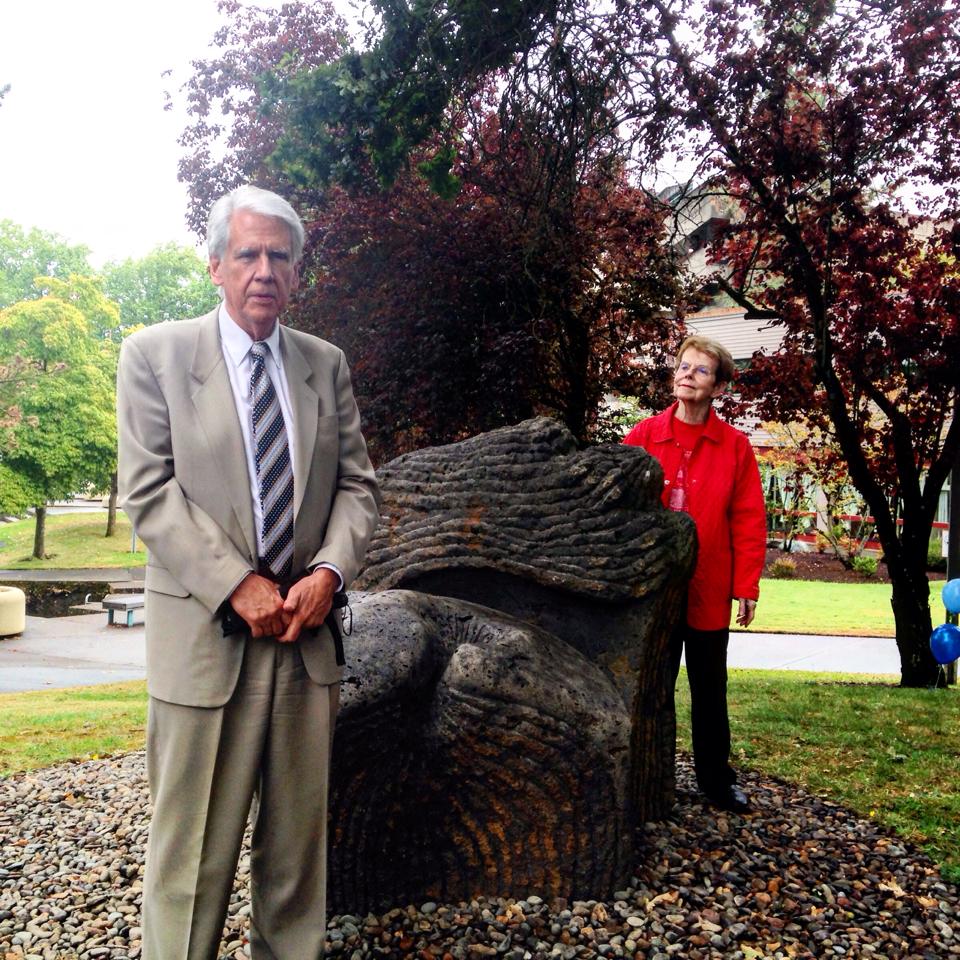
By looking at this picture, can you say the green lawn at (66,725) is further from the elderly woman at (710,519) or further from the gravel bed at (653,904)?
the elderly woman at (710,519)

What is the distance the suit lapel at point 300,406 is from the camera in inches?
93.0

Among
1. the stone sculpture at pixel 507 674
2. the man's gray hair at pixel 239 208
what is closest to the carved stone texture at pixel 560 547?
the stone sculpture at pixel 507 674

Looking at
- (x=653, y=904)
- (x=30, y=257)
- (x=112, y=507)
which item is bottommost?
(x=653, y=904)

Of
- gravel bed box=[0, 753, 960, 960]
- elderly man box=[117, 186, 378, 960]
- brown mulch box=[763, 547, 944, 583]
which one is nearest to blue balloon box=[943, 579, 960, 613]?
gravel bed box=[0, 753, 960, 960]

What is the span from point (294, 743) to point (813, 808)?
3018mm

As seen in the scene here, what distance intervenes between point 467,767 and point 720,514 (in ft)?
5.42

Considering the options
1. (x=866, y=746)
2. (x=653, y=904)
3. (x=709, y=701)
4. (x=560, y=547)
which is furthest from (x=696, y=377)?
(x=866, y=746)

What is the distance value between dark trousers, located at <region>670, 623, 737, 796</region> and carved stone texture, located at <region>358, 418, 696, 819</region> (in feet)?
1.11

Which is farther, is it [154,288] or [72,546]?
[154,288]

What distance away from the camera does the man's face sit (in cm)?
233

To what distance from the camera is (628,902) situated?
325 cm

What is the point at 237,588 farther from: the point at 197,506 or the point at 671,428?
the point at 671,428

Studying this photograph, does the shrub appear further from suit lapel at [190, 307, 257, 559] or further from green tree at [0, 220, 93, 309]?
green tree at [0, 220, 93, 309]

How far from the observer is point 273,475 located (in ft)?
7.63
